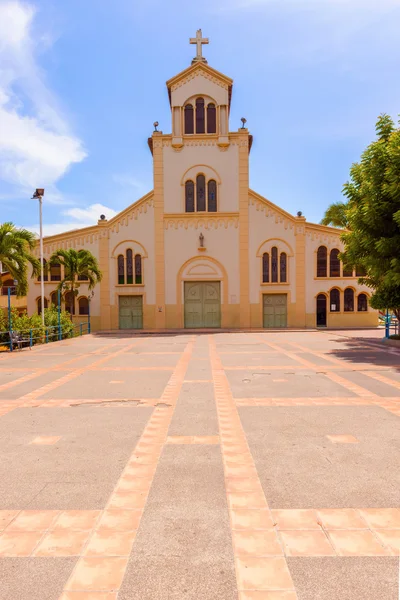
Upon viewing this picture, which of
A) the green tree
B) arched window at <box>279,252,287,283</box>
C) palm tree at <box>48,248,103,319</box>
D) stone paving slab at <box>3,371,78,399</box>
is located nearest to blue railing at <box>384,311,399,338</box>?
the green tree

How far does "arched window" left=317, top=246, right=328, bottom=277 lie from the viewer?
3064 cm

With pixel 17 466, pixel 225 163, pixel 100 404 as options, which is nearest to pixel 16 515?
pixel 17 466

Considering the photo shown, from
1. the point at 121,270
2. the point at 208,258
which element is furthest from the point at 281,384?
the point at 121,270

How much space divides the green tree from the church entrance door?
14162mm

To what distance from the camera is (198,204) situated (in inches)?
1211

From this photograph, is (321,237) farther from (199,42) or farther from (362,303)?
(199,42)

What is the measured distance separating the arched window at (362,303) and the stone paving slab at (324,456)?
2523 cm

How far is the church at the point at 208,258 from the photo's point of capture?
30328mm

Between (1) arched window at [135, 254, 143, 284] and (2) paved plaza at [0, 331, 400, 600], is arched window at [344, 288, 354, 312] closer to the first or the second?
(1) arched window at [135, 254, 143, 284]

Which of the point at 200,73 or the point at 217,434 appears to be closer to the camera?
the point at 217,434

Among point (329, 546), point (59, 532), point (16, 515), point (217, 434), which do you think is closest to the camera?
point (329, 546)

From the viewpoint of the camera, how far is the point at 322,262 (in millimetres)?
30672

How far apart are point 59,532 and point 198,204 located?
28.9 meters

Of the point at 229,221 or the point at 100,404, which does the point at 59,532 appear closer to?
the point at 100,404
